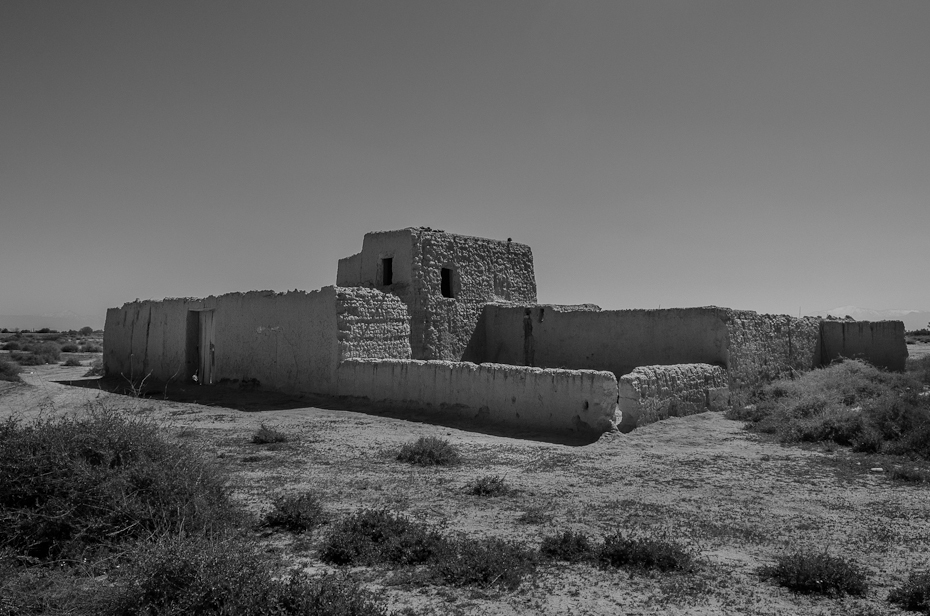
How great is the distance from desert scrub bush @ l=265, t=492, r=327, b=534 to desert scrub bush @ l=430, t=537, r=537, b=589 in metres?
1.29

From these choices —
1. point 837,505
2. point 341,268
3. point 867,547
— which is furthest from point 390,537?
point 341,268

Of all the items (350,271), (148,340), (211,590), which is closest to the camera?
(211,590)

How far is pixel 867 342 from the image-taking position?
16672 mm

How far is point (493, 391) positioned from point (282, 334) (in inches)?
247

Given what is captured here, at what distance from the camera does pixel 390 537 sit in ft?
16.3

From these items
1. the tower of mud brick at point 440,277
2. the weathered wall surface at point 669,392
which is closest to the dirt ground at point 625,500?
the weathered wall surface at point 669,392

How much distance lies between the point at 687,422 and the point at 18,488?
31.0 ft

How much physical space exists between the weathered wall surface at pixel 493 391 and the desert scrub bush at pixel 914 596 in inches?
227

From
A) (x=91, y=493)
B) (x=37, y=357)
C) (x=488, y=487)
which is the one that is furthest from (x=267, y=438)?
(x=37, y=357)

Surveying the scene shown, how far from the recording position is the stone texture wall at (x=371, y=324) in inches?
548

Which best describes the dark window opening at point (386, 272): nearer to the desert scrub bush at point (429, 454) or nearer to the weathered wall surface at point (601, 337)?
→ the weathered wall surface at point (601, 337)

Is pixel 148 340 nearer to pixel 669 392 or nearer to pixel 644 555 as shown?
pixel 669 392

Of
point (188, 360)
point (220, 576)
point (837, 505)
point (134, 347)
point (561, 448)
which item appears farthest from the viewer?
point (134, 347)

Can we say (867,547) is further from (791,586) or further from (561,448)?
(561,448)
